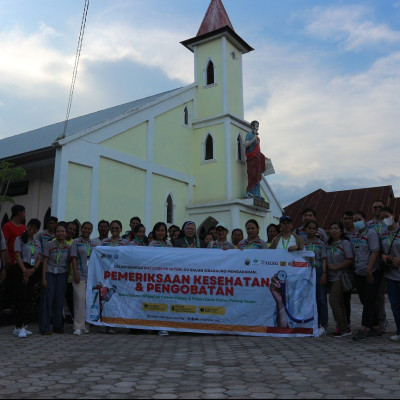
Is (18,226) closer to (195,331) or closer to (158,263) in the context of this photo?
(158,263)

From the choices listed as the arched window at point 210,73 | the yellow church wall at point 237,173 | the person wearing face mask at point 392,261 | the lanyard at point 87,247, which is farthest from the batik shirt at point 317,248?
the arched window at point 210,73

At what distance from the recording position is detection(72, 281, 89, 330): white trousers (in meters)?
7.25

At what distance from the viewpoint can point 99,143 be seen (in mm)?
16516

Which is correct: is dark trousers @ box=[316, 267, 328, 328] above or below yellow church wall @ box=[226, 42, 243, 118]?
below

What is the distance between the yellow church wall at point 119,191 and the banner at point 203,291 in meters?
9.09

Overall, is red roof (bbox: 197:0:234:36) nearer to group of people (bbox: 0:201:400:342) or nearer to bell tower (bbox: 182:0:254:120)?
bell tower (bbox: 182:0:254:120)

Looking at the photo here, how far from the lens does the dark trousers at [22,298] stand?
22.4ft

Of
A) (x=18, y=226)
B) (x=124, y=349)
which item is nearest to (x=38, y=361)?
(x=124, y=349)

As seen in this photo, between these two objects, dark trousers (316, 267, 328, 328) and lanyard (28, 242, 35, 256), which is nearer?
dark trousers (316, 267, 328, 328)

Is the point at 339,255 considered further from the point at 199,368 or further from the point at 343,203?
the point at 343,203

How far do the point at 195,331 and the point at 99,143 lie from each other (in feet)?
36.3

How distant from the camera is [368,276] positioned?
6.38m

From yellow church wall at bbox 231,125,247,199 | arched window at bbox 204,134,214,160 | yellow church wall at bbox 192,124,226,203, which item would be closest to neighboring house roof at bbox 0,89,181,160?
yellow church wall at bbox 192,124,226,203

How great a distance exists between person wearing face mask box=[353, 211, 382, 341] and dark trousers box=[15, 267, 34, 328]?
4.90m
